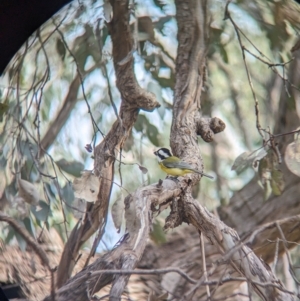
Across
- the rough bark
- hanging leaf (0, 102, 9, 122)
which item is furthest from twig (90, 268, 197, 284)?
hanging leaf (0, 102, 9, 122)

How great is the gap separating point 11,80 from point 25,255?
28cm

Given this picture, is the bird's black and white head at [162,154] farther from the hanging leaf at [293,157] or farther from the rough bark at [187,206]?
the hanging leaf at [293,157]

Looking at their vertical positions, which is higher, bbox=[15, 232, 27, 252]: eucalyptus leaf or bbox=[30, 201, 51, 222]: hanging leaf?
bbox=[30, 201, 51, 222]: hanging leaf

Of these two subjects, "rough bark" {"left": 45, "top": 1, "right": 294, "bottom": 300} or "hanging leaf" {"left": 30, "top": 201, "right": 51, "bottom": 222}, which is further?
"hanging leaf" {"left": 30, "top": 201, "right": 51, "bottom": 222}

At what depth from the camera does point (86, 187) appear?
0.81 metres

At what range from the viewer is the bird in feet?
2.80

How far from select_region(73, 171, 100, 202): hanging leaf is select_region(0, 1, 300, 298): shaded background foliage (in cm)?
3

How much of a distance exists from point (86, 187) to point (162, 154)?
5.1 inches

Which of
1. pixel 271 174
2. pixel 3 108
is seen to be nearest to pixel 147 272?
A: pixel 271 174

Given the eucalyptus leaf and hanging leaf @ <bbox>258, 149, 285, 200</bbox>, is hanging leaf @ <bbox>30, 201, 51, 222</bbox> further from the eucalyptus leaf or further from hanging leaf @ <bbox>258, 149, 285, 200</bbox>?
hanging leaf @ <bbox>258, 149, 285, 200</bbox>

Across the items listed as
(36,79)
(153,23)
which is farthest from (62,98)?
(153,23)

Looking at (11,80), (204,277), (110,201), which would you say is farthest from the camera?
(11,80)

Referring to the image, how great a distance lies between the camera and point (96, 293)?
73 cm

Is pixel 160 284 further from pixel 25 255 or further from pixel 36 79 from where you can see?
pixel 36 79
